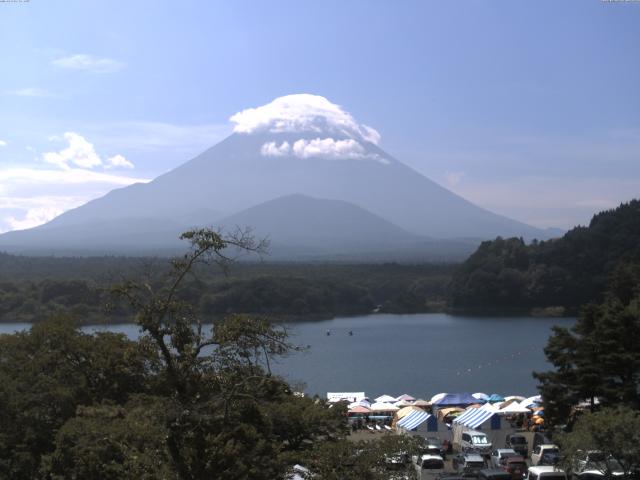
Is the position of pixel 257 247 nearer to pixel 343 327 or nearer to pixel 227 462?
pixel 227 462

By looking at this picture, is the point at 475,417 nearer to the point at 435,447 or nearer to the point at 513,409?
the point at 435,447

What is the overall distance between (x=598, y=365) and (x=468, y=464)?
3.02m

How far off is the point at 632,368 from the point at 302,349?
32.6 feet

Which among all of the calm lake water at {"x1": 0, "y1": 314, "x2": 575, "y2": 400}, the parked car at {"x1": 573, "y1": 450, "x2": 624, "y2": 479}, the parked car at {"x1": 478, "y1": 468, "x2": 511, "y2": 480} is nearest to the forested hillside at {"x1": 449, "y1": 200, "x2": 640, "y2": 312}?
the calm lake water at {"x1": 0, "y1": 314, "x2": 575, "y2": 400}

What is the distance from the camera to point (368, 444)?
668cm

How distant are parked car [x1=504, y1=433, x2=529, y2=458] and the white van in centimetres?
34

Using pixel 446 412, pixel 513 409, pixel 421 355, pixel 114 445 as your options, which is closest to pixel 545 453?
pixel 513 409

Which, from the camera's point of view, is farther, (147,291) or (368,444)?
(368,444)

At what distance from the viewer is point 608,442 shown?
8797mm

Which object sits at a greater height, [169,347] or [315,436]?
[169,347]

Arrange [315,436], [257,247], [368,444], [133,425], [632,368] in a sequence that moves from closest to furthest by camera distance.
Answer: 1. [257,247]
2. [133,425]
3. [368,444]
4. [315,436]
5. [632,368]

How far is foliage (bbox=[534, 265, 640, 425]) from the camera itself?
1310cm

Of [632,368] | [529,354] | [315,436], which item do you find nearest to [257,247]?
[315,436]

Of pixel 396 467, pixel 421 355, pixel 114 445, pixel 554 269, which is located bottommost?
pixel 421 355
